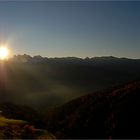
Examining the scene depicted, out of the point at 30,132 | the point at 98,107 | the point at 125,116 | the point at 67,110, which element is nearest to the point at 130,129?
the point at 125,116

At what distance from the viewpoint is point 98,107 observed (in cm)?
8269

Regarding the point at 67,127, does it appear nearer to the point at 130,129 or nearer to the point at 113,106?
the point at 113,106

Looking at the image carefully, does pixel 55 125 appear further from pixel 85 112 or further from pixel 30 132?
pixel 30 132

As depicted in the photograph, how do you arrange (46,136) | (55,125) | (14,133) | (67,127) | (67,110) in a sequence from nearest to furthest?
(14,133) < (46,136) < (67,127) < (55,125) < (67,110)

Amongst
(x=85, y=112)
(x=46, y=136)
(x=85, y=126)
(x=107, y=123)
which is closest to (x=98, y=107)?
(x=85, y=112)

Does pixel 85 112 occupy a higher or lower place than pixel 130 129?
higher

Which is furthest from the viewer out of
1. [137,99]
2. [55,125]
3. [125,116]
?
[55,125]

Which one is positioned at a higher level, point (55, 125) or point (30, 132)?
point (55, 125)

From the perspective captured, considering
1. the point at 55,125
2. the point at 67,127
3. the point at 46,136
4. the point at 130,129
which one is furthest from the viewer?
the point at 55,125

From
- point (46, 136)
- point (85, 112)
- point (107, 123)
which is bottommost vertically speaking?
point (46, 136)

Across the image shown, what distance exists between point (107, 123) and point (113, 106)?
29.7 ft

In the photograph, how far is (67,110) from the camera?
108 meters

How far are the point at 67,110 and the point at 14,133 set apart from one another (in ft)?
261

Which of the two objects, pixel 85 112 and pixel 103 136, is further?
A: pixel 85 112
